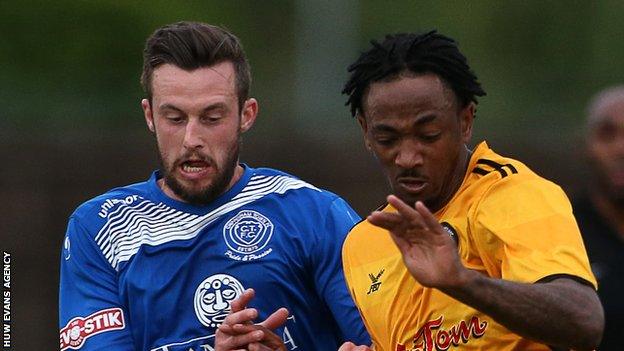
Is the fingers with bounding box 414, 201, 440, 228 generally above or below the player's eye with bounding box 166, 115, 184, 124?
below

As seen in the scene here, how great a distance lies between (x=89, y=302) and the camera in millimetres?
5926

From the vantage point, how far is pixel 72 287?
6.04 meters

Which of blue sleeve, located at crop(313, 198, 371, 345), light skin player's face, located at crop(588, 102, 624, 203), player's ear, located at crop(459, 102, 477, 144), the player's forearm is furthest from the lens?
light skin player's face, located at crop(588, 102, 624, 203)

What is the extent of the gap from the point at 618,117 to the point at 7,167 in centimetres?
518

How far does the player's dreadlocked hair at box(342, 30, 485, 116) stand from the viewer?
5.02m

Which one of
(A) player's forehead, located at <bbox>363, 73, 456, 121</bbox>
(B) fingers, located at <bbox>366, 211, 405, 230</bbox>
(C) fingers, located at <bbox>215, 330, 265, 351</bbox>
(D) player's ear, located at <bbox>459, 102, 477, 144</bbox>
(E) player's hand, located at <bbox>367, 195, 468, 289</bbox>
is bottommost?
(C) fingers, located at <bbox>215, 330, 265, 351</bbox>

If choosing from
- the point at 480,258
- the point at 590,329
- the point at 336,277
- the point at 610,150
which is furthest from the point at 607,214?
the point at 590,329

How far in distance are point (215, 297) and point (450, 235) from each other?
1.23 m

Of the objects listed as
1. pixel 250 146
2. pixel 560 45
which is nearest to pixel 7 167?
pixel 250 146

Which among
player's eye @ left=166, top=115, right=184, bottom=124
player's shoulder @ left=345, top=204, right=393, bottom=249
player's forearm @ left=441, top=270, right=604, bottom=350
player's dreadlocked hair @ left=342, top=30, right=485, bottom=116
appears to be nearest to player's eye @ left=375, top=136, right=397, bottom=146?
player's dreadlocked hair @ left=342, top=30, right=485, bottom=116

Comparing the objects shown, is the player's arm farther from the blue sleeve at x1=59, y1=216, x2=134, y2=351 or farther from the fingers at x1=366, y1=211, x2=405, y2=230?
the blue sleeve at x1=59, y1=216, x2=134, y2=351

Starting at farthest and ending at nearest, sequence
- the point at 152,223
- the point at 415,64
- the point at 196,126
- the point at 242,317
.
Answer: the point at 152,223 → the point at 196,126 → the point at 242,317 → the point at 415,64

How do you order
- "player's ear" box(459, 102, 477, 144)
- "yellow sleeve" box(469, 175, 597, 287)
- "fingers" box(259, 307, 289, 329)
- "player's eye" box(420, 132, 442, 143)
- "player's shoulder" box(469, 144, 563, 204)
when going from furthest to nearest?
"fingers" box(259, 307, 289, 329) → "player's ear" box(459, 102, 477, 144) → "player's eye" box(420, 132, 442, 143) → "player's shoulder" box(469, 144, 563, 204) → "yellow sleeve" box(469, 175, 597, 287)

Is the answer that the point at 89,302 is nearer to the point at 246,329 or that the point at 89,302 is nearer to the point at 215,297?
A: the point at 215,297
